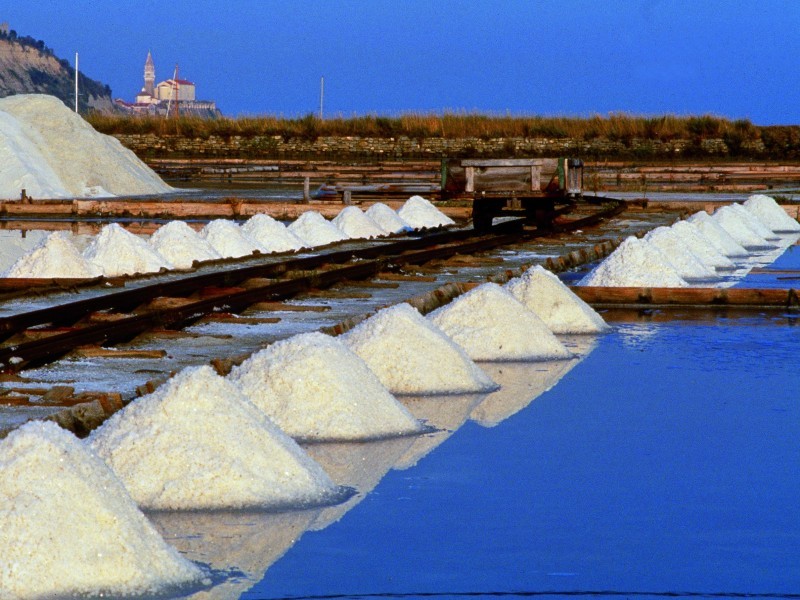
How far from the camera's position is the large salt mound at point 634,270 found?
13.2 m

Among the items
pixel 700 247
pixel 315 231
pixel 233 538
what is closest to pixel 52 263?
pixel 315 231

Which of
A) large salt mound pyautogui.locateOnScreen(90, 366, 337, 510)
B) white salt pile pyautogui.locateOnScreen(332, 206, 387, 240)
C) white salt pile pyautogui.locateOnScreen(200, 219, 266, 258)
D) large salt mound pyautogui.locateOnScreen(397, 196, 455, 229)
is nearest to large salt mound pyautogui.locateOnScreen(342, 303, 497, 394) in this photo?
large salt mound pyautogui.locateOnScreen(90, 366, 337, 510)

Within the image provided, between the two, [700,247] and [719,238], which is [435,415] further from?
[719,238]

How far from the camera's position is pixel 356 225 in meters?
19.7

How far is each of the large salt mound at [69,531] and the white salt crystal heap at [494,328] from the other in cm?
504

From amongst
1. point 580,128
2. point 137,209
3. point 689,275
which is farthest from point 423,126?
point 689,275

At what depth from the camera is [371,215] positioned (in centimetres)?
2111

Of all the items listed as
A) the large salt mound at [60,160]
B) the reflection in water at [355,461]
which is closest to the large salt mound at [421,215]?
the large salt mound at [60,160]

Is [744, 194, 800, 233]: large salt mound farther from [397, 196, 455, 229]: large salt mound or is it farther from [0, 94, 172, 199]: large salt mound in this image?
[0, 94, 172, 199]: large salt mound

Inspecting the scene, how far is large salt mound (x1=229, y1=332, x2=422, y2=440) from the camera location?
267 inches

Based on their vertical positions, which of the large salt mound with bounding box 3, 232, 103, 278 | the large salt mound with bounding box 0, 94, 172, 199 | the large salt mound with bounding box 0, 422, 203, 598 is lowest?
the large salt mound with bounding box 0, 422, 203, 598

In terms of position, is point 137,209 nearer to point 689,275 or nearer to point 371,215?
point 371,215

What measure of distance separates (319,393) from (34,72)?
16060 cm

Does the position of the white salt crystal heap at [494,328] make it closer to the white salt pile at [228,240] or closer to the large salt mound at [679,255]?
the large salt mound at [679,255]
